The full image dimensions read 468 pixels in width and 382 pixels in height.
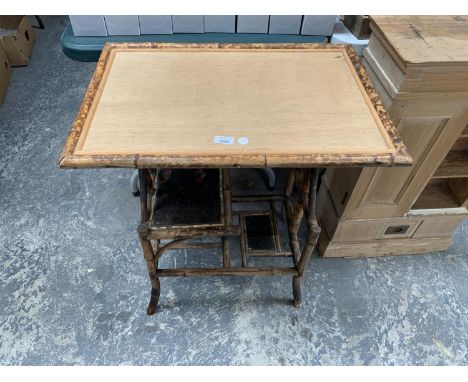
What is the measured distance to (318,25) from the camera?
1.85 meters

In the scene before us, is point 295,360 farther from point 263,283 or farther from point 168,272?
point 168,272

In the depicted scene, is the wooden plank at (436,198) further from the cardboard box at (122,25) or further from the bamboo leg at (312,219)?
the cardboard box at (122,25)

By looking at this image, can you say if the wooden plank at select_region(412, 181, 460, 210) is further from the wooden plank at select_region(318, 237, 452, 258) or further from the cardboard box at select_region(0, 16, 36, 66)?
the cardboard box at select_region(0, 16, 36, 66)

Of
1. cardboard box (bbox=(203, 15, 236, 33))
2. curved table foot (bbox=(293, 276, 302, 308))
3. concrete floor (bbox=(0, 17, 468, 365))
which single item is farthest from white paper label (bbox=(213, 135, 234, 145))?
cardboard box (bbox=(203, 15, 236, 33))

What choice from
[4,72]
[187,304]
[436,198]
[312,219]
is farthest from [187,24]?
[4,72]

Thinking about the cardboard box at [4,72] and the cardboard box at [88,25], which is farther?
the cardboard box at [4,72]

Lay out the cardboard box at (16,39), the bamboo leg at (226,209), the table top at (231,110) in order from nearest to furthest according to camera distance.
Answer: the table top at (231,110)
the bamboo leg at (226,209)
the cardboard box at (16,39)

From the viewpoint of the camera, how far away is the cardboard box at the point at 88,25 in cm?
181

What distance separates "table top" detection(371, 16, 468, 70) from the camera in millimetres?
1143

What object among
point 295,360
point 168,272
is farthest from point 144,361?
point 295,360

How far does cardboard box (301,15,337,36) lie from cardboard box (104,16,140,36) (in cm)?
91

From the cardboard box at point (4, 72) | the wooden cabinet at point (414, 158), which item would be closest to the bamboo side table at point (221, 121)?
the wooden cabinet at point (414, 158)

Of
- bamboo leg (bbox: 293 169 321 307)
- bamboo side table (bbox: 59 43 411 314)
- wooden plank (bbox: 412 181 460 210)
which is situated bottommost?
wooden plank (bbox: 412 181 460 210)

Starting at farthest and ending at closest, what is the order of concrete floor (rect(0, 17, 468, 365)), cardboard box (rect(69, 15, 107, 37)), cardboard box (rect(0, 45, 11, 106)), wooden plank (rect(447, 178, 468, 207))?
cardboard box (rect(0, 45, 11, 106))
cardboard box (rect(69, 15, 107, 37))
wooden plank (rect(447, 178, 468, 207))
concrete floor (rect(0, 17, 468, 365))
